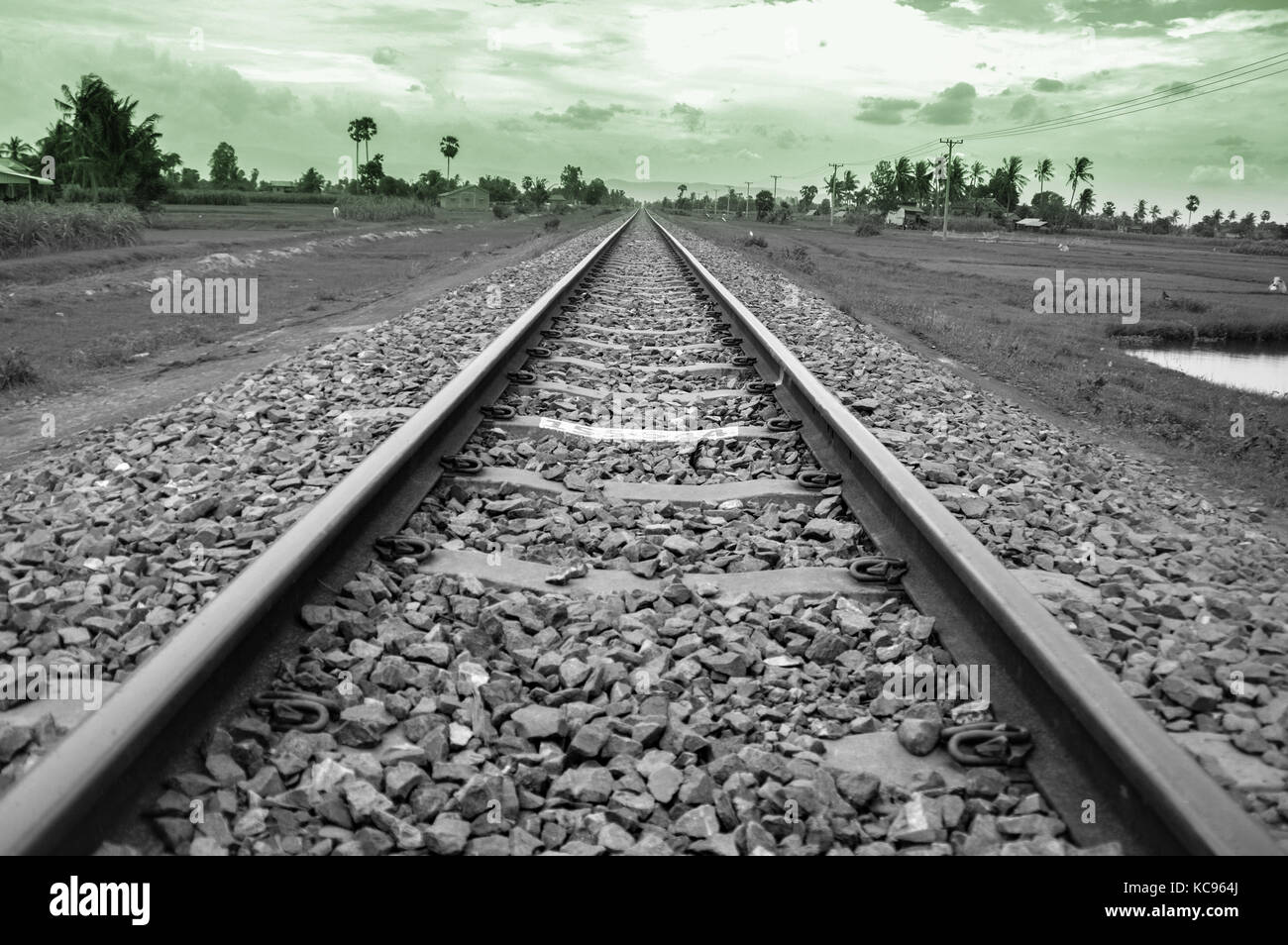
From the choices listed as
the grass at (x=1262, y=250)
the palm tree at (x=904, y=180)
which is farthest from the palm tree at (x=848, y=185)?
the grass at (x=1262, y=250)

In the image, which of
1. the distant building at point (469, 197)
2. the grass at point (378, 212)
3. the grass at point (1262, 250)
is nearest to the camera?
the grass at point (378, 212)

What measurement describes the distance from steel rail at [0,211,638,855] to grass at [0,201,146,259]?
1995cm

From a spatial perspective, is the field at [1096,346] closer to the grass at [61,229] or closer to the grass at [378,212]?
the grass at [61,229]

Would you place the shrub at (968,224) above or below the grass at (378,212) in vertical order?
above

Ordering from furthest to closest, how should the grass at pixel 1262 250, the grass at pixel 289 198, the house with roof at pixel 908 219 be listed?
1. the house with roof at pixel 908 219
2. the grass at pixel 289 198
3. the grass at pixel 1262 250

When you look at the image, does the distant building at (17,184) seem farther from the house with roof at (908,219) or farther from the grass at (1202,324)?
the house with roof at (908,219)

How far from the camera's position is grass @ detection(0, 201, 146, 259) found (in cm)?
1998

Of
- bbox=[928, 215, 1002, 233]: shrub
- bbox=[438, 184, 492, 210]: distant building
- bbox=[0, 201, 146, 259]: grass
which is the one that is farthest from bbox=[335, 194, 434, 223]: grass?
bbox=[438, 184, 492, 210]: distant building

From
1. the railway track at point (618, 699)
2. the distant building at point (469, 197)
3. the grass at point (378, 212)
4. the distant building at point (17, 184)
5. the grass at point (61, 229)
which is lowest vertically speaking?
the railway track at point (618, 699)

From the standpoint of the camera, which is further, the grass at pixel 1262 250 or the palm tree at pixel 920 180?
the palm tree at pixel 920 180

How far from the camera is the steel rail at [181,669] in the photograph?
1595mm

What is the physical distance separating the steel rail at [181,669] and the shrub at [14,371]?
4565 millimetres

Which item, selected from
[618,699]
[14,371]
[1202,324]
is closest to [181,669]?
[618,699]

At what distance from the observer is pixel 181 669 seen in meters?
2.04
